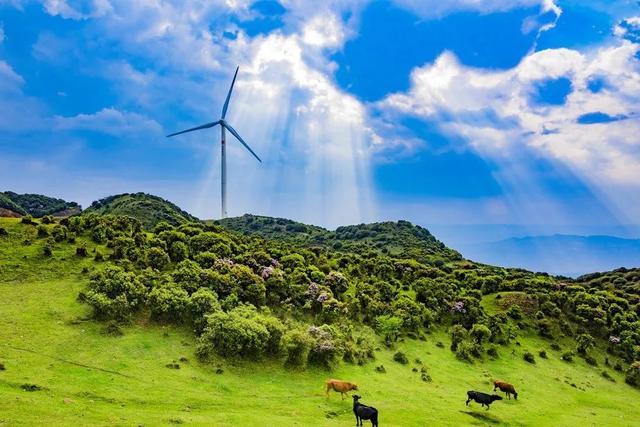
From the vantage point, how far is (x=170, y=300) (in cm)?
4484

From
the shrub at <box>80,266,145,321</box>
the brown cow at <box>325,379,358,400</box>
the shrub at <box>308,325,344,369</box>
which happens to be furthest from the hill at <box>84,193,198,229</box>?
the brown cow at <box>325,379,358,400</box>

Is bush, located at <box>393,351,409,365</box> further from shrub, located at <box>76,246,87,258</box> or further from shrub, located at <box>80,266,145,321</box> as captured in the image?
shrub, located at <box>76,246,87,258</box>

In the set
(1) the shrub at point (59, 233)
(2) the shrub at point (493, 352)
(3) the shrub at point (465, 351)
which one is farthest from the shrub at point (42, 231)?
(2) the shrub at point (493, 352)

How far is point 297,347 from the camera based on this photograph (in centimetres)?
4250

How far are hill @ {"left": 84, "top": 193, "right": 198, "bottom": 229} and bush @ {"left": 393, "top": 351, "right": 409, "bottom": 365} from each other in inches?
4278

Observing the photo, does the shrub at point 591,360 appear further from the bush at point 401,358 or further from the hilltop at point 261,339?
the bush at point 401,358

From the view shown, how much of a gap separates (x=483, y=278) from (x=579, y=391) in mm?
36794

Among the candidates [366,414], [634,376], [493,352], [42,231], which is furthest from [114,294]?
[634,376]

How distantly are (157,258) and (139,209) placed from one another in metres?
114

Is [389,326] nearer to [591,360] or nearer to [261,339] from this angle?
[261,339]

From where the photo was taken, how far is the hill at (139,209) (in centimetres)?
15412

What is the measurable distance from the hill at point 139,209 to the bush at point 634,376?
121013 mm

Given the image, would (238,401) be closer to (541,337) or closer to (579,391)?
(579,391)

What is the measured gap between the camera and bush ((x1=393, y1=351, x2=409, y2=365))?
5062 cm
